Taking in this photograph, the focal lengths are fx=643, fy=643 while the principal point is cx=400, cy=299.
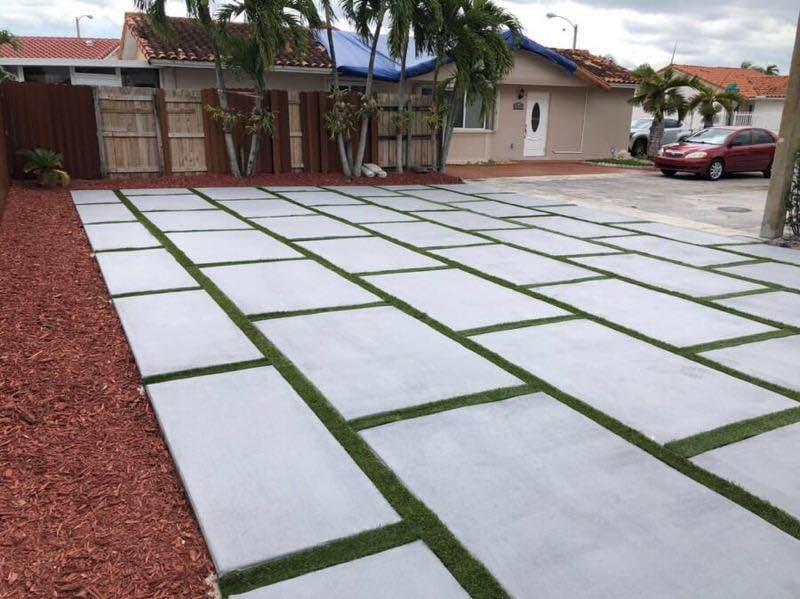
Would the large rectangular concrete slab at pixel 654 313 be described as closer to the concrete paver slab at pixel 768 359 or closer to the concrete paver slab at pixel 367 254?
the concrete paver slab at pixel 768 359

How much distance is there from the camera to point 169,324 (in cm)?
440

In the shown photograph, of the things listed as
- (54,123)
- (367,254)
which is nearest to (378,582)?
(367,254)

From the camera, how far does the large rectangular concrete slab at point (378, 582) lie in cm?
200

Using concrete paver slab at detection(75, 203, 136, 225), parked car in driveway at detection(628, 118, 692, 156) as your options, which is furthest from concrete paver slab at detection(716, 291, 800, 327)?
parked car in driveway at detection(628, 118, 692, 156)

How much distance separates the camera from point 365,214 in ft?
31.0

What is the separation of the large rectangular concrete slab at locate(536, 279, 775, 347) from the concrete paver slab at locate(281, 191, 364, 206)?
5.63 metres

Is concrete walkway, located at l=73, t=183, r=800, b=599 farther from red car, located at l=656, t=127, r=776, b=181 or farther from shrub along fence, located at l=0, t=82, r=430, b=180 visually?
red car, located at l=656, t=127, r=776, b=181

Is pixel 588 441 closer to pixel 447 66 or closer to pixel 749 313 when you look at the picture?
pixel 749 313

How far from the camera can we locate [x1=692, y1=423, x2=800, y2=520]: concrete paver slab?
2.60 meters

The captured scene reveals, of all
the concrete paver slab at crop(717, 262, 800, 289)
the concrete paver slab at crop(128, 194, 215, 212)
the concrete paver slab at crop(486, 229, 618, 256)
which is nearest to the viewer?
the concrete paver slab at crop(717, 262, 800, 289)

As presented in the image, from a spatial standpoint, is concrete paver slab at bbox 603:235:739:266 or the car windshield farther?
the car windshield

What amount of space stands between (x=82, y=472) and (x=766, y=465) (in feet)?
9.50

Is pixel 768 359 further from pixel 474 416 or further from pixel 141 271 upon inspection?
pixel 141 271

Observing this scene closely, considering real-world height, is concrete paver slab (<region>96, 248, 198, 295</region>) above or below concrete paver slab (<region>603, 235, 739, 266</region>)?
above
